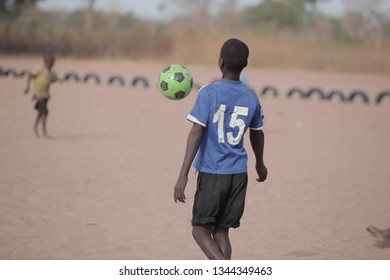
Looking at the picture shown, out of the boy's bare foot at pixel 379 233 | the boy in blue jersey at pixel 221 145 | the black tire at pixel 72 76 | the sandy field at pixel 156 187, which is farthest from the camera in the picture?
the black tire at pixel 72 76

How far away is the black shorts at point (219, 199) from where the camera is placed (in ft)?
15.9

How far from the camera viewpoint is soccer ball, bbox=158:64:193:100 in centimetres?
588

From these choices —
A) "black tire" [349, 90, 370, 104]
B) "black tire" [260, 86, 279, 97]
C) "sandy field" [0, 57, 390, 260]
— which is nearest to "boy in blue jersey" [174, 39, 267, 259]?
"sandy field" [0, 57, 390, 260]

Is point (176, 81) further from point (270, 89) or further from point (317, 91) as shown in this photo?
point (270, 89)

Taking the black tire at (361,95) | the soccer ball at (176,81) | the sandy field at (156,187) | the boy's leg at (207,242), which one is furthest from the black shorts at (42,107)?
the black tire at (361,95)

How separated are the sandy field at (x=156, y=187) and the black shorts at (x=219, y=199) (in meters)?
1.48

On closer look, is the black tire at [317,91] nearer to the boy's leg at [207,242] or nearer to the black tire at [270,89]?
the black tire at [270,89]

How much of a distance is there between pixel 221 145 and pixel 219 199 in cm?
33

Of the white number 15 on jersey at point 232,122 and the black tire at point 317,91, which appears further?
the black tire at point 317,91

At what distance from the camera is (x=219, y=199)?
16.0 feet

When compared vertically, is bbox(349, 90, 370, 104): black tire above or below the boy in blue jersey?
above

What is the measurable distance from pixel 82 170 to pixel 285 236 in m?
3.55

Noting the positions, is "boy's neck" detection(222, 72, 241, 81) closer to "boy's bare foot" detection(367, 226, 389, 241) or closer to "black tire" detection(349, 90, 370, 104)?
"boy's bare foot" detection(367, 226, 389, 241)

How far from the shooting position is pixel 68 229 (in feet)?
23.0
